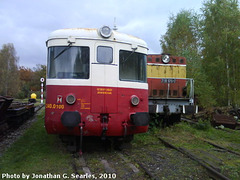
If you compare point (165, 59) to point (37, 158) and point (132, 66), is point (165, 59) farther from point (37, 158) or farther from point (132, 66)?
point (37, 158)

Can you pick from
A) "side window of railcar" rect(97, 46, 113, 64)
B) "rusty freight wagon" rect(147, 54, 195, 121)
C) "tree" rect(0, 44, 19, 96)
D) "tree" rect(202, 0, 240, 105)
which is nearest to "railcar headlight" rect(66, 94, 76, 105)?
"side window of railcar" rect(97, 46, 113, 64)

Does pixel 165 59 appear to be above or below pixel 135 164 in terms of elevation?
above

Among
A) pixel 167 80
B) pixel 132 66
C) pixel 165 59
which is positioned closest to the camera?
pixel 132 66

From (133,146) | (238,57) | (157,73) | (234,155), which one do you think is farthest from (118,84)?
(238,57)

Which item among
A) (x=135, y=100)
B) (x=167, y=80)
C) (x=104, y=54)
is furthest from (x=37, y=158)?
(x=167, y=80)

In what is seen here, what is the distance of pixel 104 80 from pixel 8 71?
50799 millimetres

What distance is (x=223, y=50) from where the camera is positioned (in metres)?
18.4

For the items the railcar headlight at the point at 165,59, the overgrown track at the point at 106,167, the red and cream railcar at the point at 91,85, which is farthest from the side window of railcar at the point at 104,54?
the railcar headlight at the point at 165,59

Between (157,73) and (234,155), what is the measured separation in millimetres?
5282

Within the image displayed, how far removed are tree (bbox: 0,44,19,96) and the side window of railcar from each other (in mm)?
48330

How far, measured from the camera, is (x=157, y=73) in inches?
433

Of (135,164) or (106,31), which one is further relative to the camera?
(106,31)

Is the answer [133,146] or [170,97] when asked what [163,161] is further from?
[170,97]

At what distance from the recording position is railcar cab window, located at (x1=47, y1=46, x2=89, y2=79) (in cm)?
590
